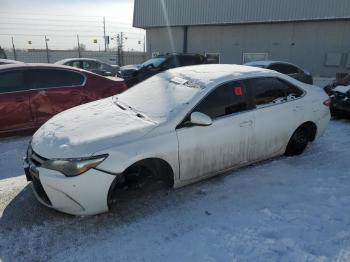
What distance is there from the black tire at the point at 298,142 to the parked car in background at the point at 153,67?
9.49m

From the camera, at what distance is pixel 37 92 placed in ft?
20.2

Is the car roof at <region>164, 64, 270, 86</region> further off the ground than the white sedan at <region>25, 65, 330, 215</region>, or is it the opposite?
the car roof at <region>164, 64, 270, 86</region>

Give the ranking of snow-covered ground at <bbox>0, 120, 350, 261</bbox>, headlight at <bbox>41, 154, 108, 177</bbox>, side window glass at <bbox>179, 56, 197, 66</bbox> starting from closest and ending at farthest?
snow-covered ground at <bbox>0, 120, 350, 261</bbox> → headlight at <bbox>41, 154, 108, 177</bbox> → side window glass at <bbox>179, 56, 197, 66</bbox>

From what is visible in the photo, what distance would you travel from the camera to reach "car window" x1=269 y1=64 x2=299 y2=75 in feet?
36.9

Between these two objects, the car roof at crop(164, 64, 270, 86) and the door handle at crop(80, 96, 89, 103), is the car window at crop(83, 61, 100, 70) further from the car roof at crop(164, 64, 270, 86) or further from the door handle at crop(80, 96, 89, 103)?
the car roof at crop(164, 64, 270, 86)

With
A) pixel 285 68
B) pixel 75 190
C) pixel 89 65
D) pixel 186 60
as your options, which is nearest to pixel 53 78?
pixel 75 190

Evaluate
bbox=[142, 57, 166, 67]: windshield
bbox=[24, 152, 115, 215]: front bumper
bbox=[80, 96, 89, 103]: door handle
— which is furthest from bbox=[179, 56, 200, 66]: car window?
bbox=[24, 152, 115, 215]: front bumper

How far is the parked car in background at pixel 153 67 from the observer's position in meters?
13.9

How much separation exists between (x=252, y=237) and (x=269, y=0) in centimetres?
1805

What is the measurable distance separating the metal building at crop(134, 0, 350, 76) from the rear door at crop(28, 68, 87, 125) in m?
14.7

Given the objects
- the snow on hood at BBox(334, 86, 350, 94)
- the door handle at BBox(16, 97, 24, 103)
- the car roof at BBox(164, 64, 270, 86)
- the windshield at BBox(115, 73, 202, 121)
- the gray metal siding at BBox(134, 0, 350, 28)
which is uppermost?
the gray metal siding at BBox(134, 0, 350, 28)

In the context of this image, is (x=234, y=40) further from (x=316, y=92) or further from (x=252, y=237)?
(x=252, y=237)

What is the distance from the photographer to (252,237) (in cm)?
309

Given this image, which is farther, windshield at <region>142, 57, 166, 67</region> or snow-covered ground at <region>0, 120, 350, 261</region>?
windshield at <region>142, 57, 166, 67</region>
